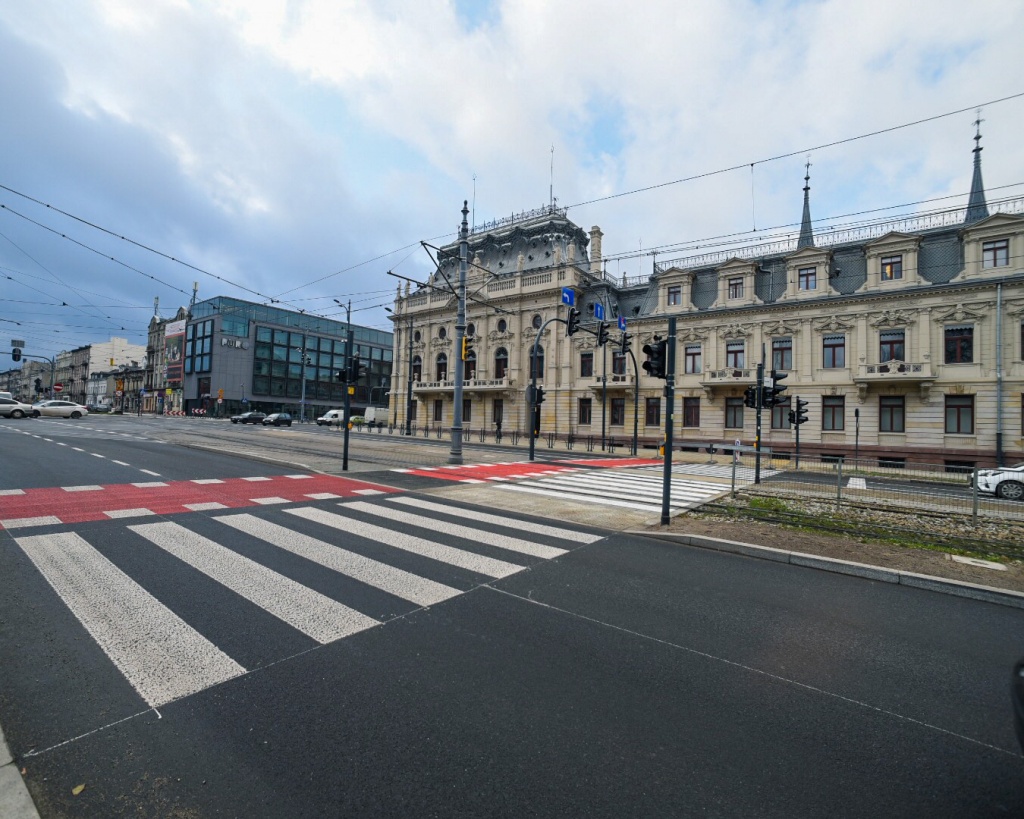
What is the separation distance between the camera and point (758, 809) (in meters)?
2.32

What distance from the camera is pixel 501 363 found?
4388 cm

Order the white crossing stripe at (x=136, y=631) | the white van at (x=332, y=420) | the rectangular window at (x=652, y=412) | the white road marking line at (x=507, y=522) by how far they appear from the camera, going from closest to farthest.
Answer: the white crossing stripe at (x=136, y=631) → the white road marking line at (x=507, y=522) → the rectangular window at (x=652, y=412) → the white van at (x=332, y=420)

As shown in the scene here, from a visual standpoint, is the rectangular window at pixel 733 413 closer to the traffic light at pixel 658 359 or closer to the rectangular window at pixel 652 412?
the rectangular window at pixel 652 412

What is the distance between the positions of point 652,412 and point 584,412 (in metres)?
5.77

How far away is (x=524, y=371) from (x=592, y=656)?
1507 inches

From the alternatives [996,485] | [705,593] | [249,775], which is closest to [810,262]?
[996,485]

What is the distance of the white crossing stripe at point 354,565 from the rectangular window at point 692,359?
31641 millimetres

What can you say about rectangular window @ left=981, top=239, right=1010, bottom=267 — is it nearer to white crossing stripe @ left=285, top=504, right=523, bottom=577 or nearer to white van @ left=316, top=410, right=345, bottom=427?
white crossing stripe @ left=285, top=504, right=523, bottom=577

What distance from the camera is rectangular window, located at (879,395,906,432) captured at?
88.9 ft

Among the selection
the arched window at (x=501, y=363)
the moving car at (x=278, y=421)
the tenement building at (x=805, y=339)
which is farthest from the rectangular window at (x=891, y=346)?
the moving car at (x=278, y=421)

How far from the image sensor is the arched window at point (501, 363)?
1713 inches

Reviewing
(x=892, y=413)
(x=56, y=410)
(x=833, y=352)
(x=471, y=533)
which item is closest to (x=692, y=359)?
(x=833, y=352)

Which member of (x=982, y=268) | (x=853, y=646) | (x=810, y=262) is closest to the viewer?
(x=853, y=646)

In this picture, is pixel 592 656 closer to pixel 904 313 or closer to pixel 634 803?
pixel 634 803
